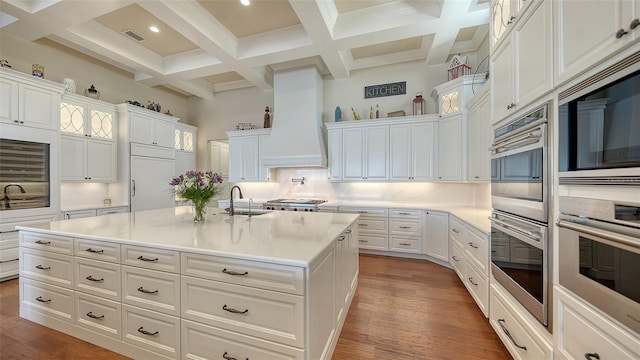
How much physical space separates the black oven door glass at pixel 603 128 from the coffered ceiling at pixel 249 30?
7.99 ft

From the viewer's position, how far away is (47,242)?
79.0 inches

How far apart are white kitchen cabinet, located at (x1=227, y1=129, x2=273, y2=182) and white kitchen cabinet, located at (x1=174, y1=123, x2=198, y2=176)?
4.30ft

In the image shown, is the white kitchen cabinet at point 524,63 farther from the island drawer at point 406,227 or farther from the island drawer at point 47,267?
the island drawer at point 47,267

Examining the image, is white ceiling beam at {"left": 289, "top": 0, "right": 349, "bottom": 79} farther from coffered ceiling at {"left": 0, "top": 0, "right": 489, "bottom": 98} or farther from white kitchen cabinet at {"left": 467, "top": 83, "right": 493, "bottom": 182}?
white kitchen cabinet at {"left": 467, "top": 83, "right": 493, "bottom": 182}

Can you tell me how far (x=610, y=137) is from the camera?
0.94m

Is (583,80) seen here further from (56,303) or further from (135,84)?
(135,84)

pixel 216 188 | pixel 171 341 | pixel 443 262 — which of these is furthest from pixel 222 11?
pixel 443 262

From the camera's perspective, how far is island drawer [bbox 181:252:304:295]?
1285 mm

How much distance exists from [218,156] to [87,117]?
2.85 metres

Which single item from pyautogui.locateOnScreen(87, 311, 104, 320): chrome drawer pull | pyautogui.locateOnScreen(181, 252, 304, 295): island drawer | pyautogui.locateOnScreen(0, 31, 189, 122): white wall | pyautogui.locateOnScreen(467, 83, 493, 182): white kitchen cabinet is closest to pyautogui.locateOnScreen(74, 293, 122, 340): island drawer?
pyautogui.locateOnScreen(87, 311, 104, 320): chrome drawer pull

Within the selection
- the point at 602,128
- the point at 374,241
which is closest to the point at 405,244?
the point at 374,241

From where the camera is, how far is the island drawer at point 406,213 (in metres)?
3.84

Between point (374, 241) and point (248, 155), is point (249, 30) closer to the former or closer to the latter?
point (248, 155)

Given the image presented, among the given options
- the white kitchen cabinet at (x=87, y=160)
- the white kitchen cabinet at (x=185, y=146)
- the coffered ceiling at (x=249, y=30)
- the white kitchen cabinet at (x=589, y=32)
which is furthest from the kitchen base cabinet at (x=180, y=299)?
the white kitchen cabinet at (x=185, y=146)
